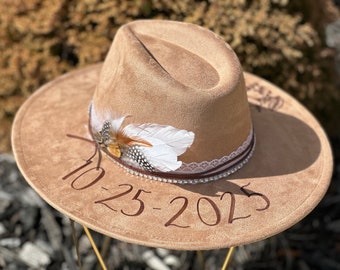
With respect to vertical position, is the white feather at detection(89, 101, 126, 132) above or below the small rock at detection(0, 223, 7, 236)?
above

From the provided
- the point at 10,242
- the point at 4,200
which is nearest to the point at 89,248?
the point at 10,242

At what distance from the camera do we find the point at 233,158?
217 centimetres

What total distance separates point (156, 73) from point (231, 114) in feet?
1.05

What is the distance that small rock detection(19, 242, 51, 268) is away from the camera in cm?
300

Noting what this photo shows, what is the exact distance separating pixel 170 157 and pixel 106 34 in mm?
1251

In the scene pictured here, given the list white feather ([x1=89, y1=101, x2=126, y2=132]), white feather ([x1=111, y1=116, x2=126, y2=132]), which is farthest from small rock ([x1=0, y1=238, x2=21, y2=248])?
white feather ([x1=111, y1=116, x2=126, y2=132])

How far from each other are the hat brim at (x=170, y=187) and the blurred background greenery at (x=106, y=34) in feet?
2.05

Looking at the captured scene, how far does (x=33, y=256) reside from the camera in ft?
9.93

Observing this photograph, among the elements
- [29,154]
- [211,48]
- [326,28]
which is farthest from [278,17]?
[29,154]

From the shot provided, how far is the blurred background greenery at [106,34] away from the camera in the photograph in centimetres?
301

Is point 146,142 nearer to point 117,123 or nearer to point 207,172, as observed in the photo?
point 117,123

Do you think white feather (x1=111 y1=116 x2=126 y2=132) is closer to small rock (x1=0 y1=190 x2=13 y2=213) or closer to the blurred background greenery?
the blurred background greenery

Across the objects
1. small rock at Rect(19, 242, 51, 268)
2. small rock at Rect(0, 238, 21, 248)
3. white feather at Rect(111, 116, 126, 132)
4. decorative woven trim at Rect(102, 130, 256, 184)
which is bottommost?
small rock at Rect(19, 242, 51, 268)

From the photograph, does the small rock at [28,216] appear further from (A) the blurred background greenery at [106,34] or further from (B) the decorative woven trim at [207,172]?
(B) the decorative woven trim at [207,172]
